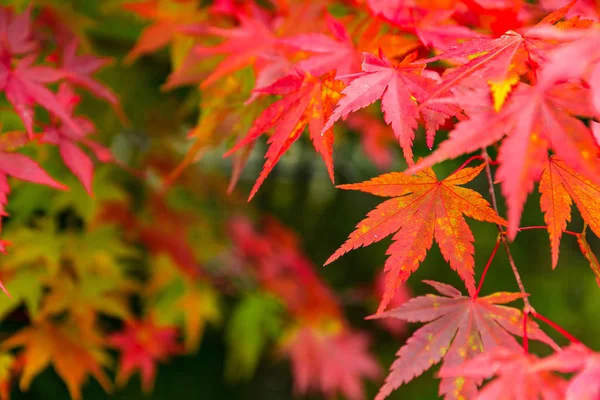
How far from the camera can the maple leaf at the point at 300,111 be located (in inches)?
25.0

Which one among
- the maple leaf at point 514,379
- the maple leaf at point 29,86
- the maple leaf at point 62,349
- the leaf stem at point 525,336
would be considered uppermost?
the maple leaf at point 29,86

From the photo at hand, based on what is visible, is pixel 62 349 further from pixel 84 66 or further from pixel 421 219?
pixel 421 219

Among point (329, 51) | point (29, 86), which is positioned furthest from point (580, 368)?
point (29, 86)

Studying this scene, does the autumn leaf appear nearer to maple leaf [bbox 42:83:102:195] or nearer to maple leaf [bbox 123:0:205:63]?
maple leaf [bbox 42:83:102:195]

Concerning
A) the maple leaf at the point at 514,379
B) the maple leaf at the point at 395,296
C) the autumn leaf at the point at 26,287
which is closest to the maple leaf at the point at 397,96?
the maple leaf at the point at 514,379

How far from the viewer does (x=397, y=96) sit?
0.60 metres

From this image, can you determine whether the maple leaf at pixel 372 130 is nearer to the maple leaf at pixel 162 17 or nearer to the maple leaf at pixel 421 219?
the maple leaf at pixel 162 17

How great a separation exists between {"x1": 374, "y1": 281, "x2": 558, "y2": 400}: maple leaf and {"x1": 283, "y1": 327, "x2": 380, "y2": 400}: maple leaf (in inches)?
43.0

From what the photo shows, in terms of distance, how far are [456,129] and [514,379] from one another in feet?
0.75

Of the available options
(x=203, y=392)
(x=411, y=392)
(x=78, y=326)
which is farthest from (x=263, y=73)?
(x=411, y=392)

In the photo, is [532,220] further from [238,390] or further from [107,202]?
[107,202]

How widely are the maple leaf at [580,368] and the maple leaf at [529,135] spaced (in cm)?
12

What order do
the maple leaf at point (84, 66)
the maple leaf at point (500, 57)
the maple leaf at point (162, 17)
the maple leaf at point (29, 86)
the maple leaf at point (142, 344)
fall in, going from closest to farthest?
the maple leaf at point (500, 57), the maple leaf at point (29, 86), the maple leaf at point (84, 66), the maple leaf at point (162, 17), the maple leaf at point (142, 344)

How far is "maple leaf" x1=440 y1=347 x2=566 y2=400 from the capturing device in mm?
466
